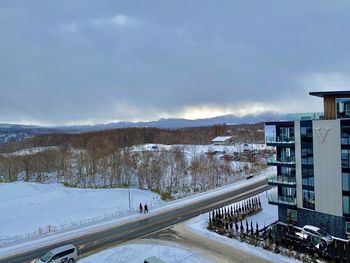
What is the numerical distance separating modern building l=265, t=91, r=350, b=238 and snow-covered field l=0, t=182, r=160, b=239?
19.2 metres

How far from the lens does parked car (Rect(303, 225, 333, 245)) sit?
2730cm

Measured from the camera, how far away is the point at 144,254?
25.6 m

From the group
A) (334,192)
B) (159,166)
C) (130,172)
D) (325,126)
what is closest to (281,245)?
(334,192)

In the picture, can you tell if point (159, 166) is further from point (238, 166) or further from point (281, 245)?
point (281, 245)

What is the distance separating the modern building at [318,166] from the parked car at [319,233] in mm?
895

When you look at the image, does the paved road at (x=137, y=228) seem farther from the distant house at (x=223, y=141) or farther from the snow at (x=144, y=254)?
the distant house at (x=223, y=141)

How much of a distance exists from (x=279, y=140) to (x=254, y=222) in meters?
8.73

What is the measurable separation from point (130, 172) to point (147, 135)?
7006 centimetres

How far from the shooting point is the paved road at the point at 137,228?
89.2ft

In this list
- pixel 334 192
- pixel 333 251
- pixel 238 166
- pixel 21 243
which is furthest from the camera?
pixel 238 166

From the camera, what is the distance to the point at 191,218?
35.0 meters

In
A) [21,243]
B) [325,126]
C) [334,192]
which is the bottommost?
[21,243]

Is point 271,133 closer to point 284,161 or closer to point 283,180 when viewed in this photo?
point 284,161

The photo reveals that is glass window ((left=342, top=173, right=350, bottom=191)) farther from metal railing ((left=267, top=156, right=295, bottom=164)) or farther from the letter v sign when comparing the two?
metal railing ((left=267, top=156, right=295, bottom=164))
